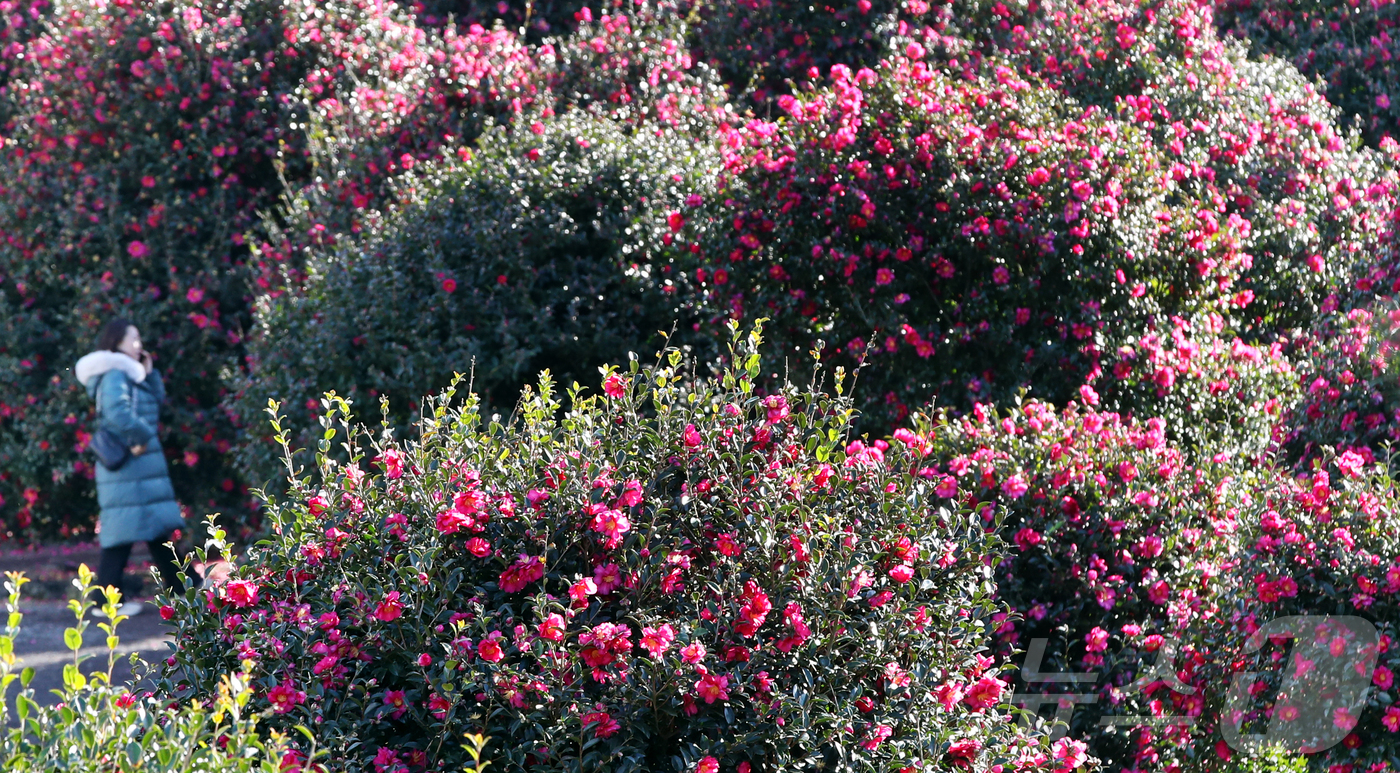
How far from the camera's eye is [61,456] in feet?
27.6

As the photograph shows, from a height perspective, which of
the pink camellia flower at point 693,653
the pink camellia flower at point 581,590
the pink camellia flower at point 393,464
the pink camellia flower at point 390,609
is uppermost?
the pink camellia flower at point 393,464

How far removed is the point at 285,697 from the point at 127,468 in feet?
16.3

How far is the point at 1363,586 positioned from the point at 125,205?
8.02 metres

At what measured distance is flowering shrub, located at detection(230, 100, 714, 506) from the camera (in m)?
5.79

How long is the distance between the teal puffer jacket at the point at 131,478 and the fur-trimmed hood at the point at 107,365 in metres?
0.02

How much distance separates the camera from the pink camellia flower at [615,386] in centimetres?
285

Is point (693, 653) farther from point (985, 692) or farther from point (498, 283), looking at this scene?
point (498, 283)

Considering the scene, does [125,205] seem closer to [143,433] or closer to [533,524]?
[143,433]

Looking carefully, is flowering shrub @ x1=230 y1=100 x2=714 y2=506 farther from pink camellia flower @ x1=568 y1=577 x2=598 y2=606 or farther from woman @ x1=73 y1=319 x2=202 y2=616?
pink camellia flower @ x1=568 y1=577 x2=598 y2=606

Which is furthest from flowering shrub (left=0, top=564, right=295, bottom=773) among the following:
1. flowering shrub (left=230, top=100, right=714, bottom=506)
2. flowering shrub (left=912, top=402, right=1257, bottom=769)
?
flowering shrub (left=230, top=100, right=714, bottom=506)

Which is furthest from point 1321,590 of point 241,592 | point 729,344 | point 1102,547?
point 241,592

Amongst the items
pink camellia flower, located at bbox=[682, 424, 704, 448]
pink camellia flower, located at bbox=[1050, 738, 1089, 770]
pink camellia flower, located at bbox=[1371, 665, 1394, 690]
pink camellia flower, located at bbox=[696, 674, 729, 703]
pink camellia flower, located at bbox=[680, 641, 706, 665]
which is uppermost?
pink camellia flower, located at bbox=[682, 424, 704, 448]

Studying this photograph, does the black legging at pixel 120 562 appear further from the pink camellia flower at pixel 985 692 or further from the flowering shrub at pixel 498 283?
the pink camellia flower at pixel 985 692

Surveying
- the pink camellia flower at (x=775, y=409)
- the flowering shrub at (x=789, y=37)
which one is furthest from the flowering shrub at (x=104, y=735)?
the flowering shrub at (x=789, y=37)
